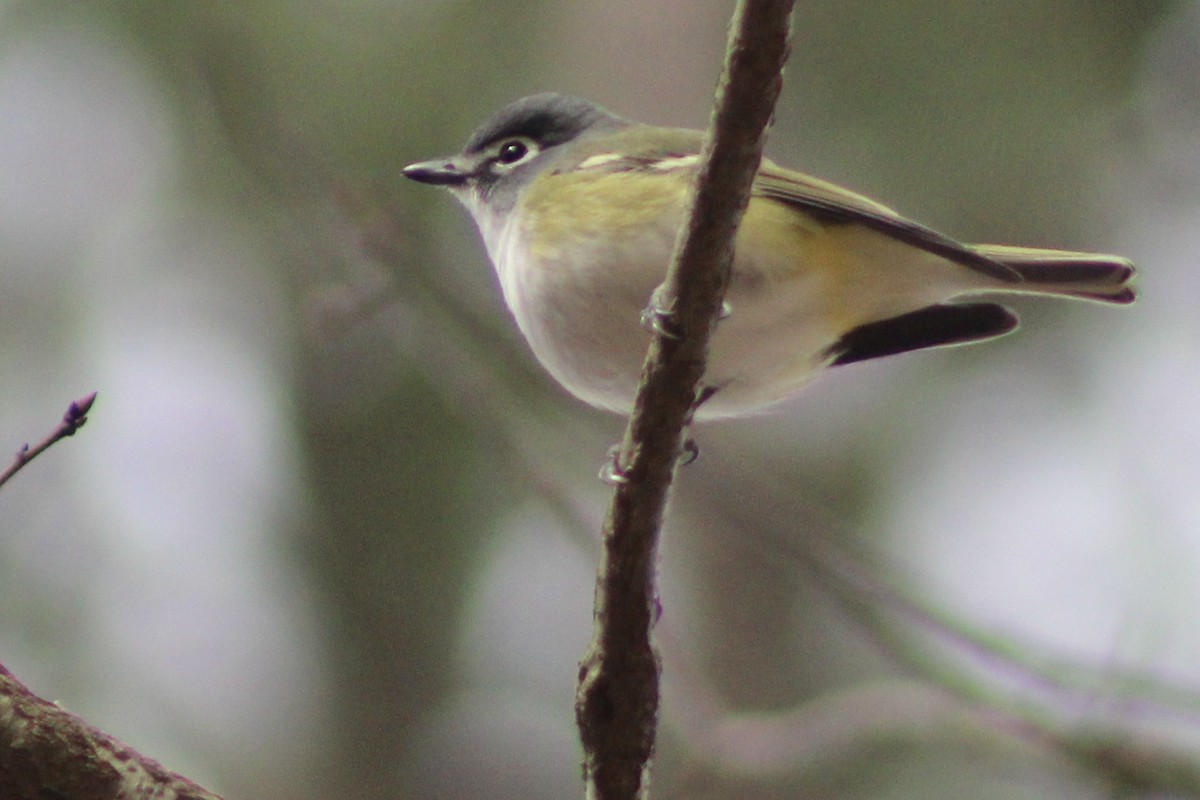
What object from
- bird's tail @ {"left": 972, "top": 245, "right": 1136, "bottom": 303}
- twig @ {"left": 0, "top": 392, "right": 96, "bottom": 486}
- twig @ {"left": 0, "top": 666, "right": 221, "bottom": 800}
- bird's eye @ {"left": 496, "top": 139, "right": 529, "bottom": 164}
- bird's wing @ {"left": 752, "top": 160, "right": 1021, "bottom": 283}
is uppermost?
bird's eye @ {"left": 496, "top": 139, "right": 529, "bottom": 164}

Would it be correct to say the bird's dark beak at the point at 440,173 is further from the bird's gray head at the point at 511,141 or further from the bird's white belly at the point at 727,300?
the bird's white belly at the point at 727,300

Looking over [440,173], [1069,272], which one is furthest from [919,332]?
[440,173]

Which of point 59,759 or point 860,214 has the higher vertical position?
point 860,214

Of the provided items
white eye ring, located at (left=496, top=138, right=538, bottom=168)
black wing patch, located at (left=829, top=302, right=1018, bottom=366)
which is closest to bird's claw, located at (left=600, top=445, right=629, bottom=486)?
black wing patch, located at (left=829, top=302, right=1018, bottom=366)

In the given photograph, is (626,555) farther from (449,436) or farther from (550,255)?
(449,436)

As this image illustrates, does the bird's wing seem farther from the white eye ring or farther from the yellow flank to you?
the white eye ring

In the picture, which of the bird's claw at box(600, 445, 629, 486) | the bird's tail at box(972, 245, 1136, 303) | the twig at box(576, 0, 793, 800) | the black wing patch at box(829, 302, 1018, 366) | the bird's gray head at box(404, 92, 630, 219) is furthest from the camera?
the bird's gray head at box(404, 92, 630, 219)

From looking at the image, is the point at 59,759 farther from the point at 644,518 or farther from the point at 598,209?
the point at 598,209
